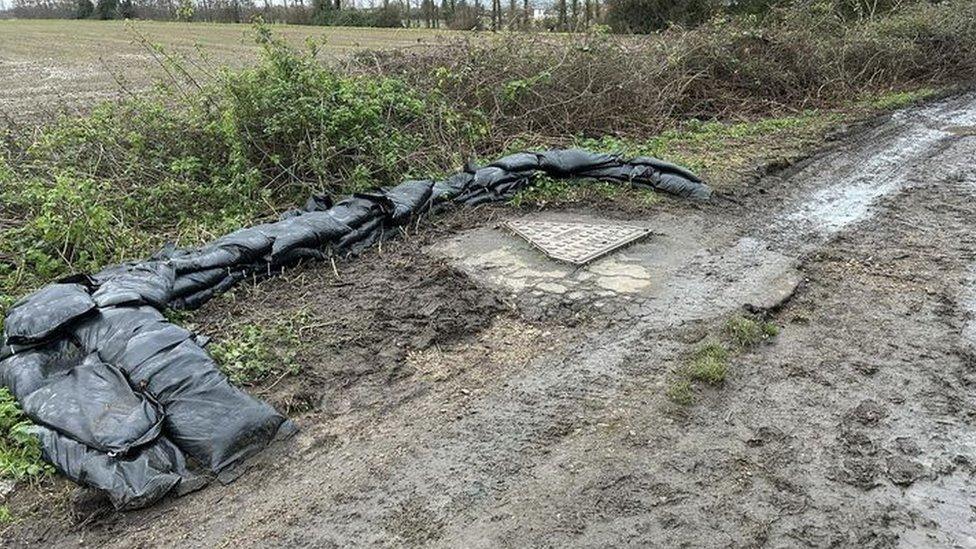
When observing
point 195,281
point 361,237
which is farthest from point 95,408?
point 361,237

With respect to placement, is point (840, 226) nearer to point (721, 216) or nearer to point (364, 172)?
point (721, 216)

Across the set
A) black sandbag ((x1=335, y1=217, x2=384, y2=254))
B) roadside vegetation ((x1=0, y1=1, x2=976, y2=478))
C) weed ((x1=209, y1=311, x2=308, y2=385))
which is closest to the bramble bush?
roadside vegetation ((x1=0, y1=1, x2=976, y2=478))

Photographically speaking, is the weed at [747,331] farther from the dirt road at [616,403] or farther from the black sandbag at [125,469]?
the black sandbag at [125,469]

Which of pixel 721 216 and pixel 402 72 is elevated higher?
pixel 402 72

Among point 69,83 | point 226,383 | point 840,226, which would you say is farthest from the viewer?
point 69,83

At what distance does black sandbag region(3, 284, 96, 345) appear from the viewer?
3.62 m

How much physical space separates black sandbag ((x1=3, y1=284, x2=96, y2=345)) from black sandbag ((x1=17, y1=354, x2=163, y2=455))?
293mm

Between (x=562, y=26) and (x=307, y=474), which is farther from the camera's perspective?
(x=562, y=26)

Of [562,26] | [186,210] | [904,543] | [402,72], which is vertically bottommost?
[904,543]

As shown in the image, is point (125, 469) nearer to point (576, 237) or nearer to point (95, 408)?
point (95, 408)

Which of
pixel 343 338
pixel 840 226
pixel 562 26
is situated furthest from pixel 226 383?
pixel 562 26

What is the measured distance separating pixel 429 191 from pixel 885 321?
140 inches

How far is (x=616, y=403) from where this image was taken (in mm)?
3393

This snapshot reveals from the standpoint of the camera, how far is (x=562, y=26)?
448 inches
